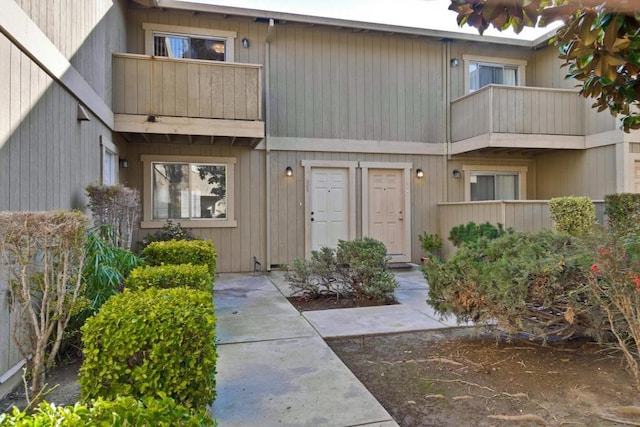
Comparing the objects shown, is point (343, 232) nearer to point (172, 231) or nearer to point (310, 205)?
point (310, 205)

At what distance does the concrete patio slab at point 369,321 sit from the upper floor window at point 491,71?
670cm

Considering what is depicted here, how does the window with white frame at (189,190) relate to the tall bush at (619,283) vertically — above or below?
above

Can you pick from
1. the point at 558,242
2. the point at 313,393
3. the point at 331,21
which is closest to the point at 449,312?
the point at 558,242

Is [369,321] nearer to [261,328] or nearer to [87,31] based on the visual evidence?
[261,328]

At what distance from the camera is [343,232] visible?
29.7 feet

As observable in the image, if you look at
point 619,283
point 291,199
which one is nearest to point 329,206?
point 291,199

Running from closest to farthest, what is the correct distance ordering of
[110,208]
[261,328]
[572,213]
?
[261,328], [110,208], [572,213]

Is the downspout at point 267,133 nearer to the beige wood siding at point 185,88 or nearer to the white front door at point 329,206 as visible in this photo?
the white front door at point 329,206

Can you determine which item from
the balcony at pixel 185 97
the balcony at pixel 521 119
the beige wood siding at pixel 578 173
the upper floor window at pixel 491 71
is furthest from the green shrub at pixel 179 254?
the beige wood siding at pixel 578 173

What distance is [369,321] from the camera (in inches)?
185

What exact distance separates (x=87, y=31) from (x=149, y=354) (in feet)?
16.0

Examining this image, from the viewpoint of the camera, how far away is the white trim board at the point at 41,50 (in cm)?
306

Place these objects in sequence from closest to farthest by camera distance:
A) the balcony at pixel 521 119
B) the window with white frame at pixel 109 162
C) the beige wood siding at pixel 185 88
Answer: the window with white frame at pixel 109 162
the beige wood siding at pixel 185 88
the balcony at pixel 521 119

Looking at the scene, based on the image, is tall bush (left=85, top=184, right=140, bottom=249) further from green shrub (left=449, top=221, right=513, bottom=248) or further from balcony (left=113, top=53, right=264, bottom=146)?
green shrub (left=449, top=221, right=513, bottom=248)
